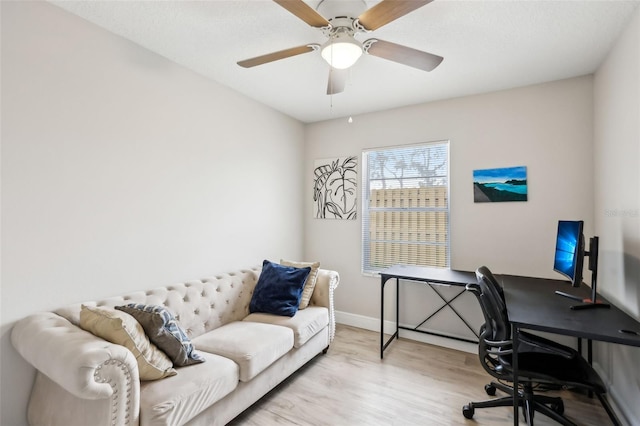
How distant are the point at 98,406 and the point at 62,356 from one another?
0.29 meters

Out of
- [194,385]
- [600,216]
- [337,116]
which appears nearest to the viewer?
[194,385]

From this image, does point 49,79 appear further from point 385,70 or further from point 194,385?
point 385,70

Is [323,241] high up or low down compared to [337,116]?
down

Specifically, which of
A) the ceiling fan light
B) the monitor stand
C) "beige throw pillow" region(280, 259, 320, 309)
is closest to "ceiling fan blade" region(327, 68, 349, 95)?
the ceiling fan light

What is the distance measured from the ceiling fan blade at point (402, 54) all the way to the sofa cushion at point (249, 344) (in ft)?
6.99

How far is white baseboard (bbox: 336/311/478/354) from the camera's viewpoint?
3188mm

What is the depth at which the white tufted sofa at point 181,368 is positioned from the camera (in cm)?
142

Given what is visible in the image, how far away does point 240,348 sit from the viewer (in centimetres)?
211

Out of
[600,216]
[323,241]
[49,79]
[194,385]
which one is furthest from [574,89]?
[49,79]

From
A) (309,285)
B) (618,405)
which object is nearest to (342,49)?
(309,285)

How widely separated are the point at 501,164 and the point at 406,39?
168 centimetres

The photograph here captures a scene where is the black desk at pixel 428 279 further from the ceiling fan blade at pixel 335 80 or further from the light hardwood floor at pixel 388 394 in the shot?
the ceiling fan blade at pixel 335 80

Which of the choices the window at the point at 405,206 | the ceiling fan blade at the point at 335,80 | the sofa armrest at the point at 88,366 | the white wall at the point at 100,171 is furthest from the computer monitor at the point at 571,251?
the white wall at the point at 100,171

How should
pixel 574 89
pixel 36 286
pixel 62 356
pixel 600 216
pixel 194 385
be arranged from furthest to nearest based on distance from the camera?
pixel 574 89 < pixel 600 216 < pixel 36 286 < pixel 194 385 < pixel 62 356
